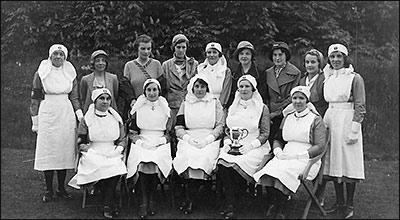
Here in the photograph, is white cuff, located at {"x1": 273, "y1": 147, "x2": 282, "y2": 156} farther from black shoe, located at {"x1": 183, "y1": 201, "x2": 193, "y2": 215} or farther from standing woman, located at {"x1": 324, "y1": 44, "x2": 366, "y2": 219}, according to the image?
black shoe, located at {"x1": 183, "y1": 201, "x2": 193, "y2": 215}

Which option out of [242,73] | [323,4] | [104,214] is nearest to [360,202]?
[242,73]

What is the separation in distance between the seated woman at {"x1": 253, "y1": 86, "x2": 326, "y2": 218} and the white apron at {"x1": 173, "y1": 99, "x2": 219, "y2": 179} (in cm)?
55

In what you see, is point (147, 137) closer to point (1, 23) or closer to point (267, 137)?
point (267, 137)

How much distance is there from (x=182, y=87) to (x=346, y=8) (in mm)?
6727

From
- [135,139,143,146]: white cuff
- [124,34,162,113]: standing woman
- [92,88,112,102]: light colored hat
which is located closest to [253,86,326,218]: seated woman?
[135,139,143,146]: white cuff

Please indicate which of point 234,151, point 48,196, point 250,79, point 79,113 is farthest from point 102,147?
point 250,79

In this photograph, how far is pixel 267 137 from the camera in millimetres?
5879

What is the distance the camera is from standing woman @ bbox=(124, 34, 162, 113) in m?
6.40

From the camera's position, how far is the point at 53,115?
6.07 meters

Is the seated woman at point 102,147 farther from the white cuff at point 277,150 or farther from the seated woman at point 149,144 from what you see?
the white cuff at point 277,150

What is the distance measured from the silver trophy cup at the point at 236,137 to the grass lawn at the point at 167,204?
65 cm

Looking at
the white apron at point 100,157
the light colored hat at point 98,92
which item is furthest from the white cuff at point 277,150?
the light colored hat at point 98,92

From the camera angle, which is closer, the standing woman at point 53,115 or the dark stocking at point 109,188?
the dark stocking at point 109,188

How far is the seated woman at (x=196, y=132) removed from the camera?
5.67 m
